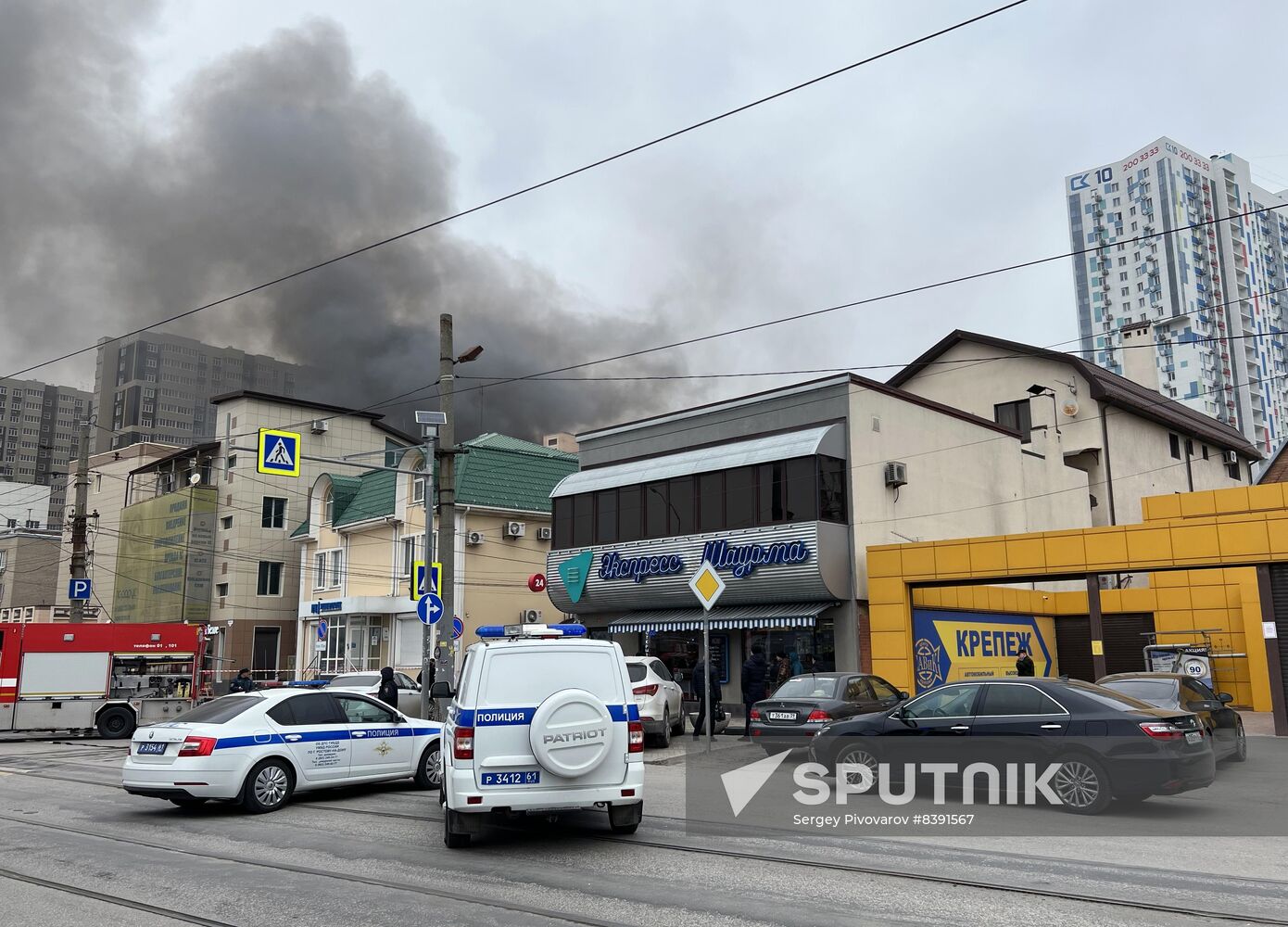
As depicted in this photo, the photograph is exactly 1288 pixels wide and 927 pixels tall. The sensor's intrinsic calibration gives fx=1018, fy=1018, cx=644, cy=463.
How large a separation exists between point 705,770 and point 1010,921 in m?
9.59

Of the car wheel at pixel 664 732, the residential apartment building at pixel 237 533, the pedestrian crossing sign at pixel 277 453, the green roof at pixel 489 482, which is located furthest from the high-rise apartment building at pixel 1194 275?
the pedestrian crossing sign at pixel 277 453

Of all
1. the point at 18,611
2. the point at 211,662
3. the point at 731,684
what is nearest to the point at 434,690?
the point at 731,684

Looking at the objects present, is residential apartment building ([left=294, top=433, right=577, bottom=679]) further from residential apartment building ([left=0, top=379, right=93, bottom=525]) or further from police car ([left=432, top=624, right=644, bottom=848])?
residential apartment building ([left=0, top=379, right=93, bottom=525])

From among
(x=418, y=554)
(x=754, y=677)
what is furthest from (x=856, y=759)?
(x=418, y=554)

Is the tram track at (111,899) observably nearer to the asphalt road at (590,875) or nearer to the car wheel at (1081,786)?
the asphalt road at (590,875)

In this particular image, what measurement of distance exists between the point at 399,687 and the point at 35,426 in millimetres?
165964

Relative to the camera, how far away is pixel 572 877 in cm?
820

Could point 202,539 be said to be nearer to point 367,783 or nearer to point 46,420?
point 367,783

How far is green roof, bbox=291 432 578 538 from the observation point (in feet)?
127

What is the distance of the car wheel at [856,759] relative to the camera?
13.2 meters

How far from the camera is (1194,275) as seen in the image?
124 m

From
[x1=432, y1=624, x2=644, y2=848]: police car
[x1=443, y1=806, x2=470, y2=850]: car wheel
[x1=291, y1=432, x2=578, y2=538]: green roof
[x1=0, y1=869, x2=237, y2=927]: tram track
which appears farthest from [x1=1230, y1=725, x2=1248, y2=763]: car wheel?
[x1=291, y1=432, x2=578, y2=538]: green roof

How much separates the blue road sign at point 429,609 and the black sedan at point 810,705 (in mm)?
6618

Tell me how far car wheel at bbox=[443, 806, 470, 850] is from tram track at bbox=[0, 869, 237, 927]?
270cm
